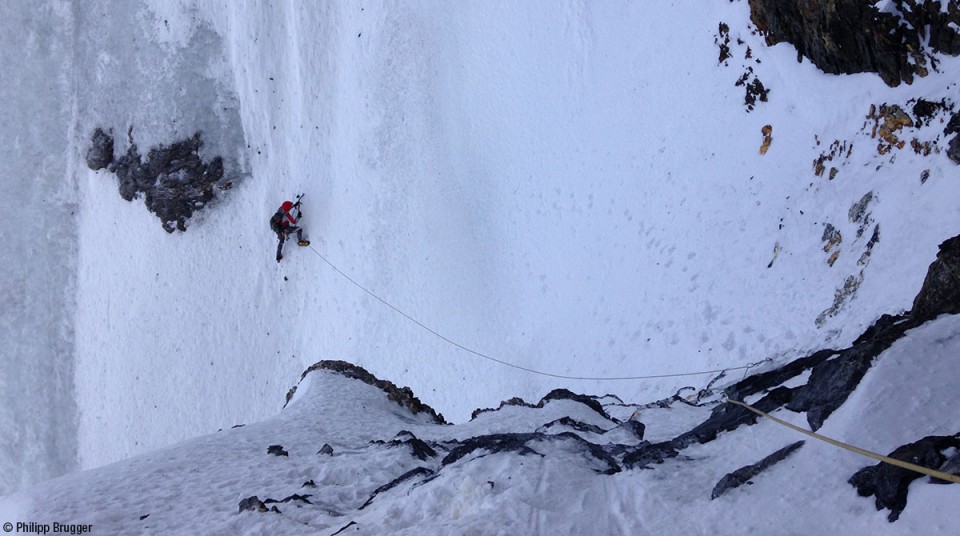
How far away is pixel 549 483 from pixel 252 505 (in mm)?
2282

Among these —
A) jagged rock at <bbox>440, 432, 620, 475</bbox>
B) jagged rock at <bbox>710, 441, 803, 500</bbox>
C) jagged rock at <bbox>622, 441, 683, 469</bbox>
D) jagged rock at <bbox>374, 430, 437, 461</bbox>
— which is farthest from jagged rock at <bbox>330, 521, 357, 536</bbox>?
jagged rock at <bbox>710, 441, 803, 500</bbox>

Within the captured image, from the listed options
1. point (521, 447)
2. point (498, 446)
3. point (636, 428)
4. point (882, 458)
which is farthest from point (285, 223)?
point (882, 458)

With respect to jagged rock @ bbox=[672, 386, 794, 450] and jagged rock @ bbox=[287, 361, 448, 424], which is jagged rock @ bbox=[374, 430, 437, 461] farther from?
jagged rock @ bbox=[287, 361, 448, 424]

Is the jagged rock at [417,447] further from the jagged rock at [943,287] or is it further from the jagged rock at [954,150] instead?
the jagged rock at [954,150]

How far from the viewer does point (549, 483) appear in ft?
17.1

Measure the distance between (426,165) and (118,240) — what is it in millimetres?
7890

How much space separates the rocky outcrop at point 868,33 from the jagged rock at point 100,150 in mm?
14455

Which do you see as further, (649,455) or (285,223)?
(285,223)

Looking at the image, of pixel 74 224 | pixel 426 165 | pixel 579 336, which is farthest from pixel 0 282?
pixel 579 336

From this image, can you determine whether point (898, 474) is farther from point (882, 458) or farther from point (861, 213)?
point (861, 213)

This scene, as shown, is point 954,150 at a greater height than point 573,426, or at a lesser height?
greater

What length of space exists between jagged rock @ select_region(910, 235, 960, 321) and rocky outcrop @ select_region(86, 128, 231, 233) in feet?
47.7

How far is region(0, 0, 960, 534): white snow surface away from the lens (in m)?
6.21

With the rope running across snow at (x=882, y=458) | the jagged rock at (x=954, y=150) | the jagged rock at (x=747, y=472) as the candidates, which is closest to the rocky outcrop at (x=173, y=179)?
the jagged rock at (x=954, y=150)
